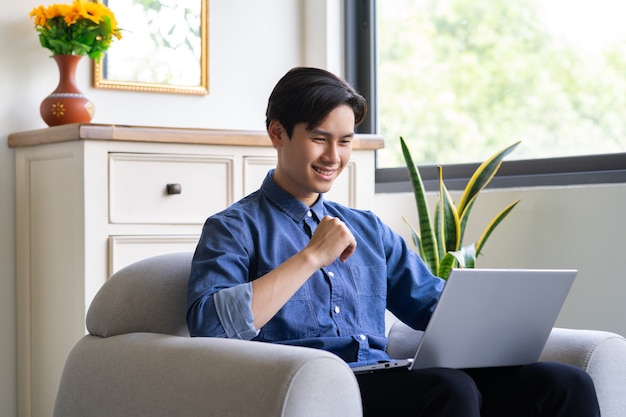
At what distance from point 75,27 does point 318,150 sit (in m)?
1.52

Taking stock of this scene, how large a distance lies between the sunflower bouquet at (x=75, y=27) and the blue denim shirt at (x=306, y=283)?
4.63 feet

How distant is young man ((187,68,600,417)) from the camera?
1.68 m

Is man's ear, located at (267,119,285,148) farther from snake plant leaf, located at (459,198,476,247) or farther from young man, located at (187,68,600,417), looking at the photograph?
snake plant leaf, located at (459,198,476,247)

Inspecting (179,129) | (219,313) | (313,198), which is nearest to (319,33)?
(179,129)

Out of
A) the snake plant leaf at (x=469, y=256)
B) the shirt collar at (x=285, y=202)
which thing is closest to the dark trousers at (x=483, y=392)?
the shirt collar at (x=285, y=202)

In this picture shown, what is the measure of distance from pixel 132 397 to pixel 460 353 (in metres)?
0.57

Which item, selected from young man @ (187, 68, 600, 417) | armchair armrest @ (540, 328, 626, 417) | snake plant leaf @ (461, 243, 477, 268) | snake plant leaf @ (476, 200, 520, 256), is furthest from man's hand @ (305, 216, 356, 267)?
snake plant leaf @ (476, 200, 520, 256)

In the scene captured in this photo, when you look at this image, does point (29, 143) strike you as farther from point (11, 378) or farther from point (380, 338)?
point (380, 338)

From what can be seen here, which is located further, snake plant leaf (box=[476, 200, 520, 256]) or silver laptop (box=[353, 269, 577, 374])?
snake plant leaf (box=[476, 200, 520, 256])

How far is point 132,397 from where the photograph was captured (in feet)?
5.46

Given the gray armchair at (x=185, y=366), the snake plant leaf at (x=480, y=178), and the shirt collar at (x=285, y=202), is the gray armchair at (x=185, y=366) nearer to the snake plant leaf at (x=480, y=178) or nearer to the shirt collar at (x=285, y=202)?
the shirt collar at (x=285, y=202)

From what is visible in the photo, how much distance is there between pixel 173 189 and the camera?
2.90 m

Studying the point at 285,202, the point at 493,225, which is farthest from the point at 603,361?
the point at 493,225

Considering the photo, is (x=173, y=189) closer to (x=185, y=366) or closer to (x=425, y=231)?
(x=425, y=231)
